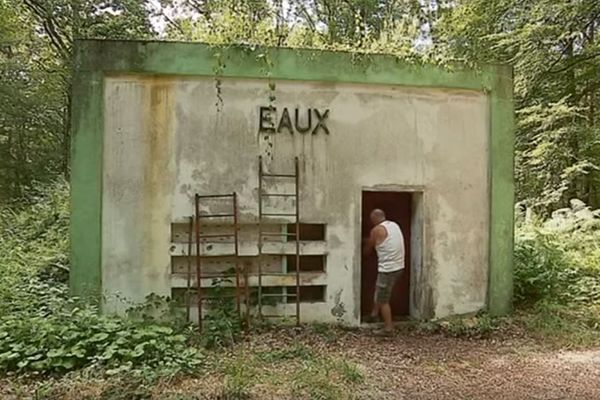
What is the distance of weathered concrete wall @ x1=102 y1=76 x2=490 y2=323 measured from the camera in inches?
281

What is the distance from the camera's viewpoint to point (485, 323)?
7.70m

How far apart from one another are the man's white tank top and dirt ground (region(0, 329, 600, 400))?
35.2 inches

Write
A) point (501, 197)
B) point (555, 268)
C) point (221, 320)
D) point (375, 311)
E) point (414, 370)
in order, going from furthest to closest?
point (555, 268), point (501, 197), point (375, 311), point (221, 320), point (414, 370)

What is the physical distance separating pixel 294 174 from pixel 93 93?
2.71 metres

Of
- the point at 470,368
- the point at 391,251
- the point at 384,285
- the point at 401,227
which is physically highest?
the point at 401,227

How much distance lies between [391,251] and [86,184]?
12.9 ft

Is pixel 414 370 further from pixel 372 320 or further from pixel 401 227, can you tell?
pixel 401 227

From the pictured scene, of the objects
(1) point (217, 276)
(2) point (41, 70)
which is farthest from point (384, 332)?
(2) point (41, 70)

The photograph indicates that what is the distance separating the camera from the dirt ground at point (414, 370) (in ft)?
16.5

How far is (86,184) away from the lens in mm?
7020

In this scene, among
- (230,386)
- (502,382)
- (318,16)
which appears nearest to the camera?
(230,386)

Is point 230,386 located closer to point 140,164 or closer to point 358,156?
Answer: point 140,164

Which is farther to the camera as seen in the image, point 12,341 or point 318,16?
point 318,16

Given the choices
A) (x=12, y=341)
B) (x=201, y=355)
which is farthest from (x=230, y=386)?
(x=12, y=341)
